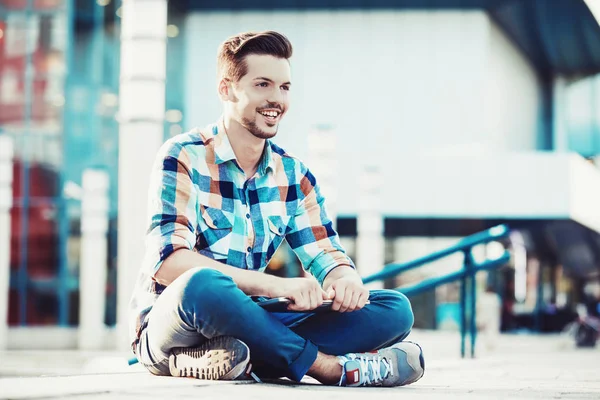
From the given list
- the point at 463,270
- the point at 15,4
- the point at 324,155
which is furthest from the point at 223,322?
the point at 15,4

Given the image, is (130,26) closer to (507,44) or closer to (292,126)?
(292,126)

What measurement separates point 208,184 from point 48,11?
84.0 ft

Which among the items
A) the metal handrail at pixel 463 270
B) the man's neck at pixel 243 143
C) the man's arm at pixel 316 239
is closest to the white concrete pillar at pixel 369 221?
the metal handrail at pixel 463 270

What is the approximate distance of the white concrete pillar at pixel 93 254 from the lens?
A: 18.4 meters

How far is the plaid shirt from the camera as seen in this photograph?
3.41 m

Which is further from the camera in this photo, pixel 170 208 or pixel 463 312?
pixel 463 312

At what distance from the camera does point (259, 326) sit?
3.17 metres

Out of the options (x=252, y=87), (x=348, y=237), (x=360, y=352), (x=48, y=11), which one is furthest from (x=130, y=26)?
(x=348, y=237)

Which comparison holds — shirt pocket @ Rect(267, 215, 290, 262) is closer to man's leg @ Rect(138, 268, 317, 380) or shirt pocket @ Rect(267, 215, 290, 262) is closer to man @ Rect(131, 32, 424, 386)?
man @ Rect(131, 32, 424, 386)

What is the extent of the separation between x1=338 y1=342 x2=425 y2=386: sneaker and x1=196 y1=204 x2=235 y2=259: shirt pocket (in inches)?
22.7

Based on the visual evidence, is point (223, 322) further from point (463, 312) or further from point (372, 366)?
point (463, 312)

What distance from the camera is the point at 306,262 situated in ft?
12.7

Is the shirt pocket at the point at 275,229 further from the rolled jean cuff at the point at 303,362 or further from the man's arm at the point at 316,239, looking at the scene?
the rolled jean cuff at the point at 303,362

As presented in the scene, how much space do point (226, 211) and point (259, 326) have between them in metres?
0.55
